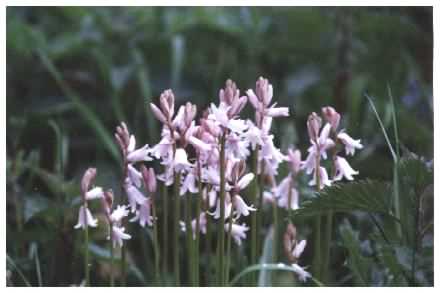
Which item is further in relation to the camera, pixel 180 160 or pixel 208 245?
pixel 208 245

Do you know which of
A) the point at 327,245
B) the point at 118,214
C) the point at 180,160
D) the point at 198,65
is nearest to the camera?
the point at 180,160

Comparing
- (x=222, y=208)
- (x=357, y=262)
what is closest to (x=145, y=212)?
(x=222, y=208)

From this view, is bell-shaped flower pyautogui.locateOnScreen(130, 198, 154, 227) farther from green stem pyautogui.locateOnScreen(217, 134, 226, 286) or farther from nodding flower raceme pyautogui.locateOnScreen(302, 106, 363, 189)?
nodding flower raceme pyautogui.locateOnScreen(302, 106, 363, 189)

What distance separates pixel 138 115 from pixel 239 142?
1193 mm

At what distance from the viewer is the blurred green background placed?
7.53 feet

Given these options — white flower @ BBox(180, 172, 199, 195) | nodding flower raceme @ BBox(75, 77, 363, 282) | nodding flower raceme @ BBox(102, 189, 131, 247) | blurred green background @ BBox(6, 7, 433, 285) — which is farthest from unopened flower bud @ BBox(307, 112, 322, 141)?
blurred green background @ BBox(6, 7, 433, 285)

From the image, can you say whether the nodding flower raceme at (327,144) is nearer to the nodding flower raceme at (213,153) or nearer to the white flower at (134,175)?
the nodding flower raceme at (213,153)

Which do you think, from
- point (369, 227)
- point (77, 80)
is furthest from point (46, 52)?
point (369, 227)

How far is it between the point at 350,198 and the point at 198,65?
1.33 metres

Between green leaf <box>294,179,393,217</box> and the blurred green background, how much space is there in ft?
2.77

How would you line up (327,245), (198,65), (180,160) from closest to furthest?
1. (180,160)
2. (327,245)
3. (198,65)

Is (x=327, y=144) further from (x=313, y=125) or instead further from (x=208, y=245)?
(x=208, y=245)

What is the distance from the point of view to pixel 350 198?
1.28 m
